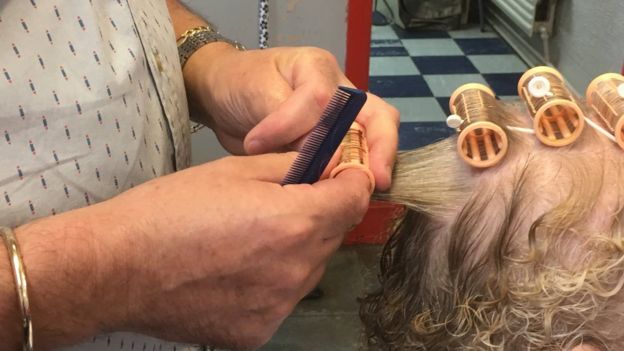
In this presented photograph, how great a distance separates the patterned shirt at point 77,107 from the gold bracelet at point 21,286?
0.09 metres

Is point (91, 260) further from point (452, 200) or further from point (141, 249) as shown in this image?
point (452, 200)

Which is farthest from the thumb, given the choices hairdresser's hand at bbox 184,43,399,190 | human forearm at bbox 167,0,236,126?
human forearm at bbox 167,0,236,126

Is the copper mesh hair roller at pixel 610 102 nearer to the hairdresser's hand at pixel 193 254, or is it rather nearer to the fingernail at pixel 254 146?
the hairdresser's hand at pixel 193 254

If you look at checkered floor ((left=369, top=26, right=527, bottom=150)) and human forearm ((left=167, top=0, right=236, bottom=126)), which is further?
checkered floor ((left=369, top=26, right=527, bottom=150))

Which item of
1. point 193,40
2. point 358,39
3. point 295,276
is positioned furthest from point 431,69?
point 295,276

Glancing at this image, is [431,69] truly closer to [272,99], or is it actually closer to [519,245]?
[272,99]

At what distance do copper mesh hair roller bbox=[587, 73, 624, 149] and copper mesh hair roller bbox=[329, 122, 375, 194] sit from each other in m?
0.27

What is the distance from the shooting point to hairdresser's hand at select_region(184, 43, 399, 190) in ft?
2.72

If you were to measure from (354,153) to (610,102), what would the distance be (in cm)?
29

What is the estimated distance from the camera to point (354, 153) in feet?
2.57

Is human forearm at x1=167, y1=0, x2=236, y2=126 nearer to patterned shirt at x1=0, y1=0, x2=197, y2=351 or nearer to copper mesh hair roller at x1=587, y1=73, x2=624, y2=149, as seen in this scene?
patterned shirt at x1=0, y1=0, x2=197, y2=351

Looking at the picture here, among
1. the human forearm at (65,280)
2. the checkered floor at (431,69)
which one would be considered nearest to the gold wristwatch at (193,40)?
the human forearm at (65,280)

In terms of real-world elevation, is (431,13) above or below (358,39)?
below

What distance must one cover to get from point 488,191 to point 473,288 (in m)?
0.11
